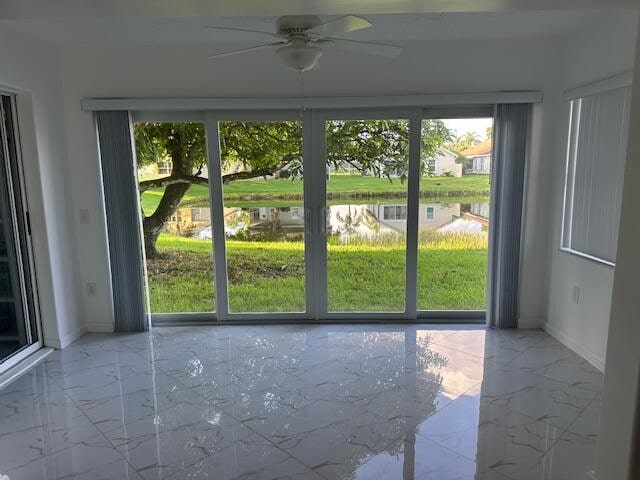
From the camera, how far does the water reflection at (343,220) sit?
3.99 m

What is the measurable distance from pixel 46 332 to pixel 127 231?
1027 mm

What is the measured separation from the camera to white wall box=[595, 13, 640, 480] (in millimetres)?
1678

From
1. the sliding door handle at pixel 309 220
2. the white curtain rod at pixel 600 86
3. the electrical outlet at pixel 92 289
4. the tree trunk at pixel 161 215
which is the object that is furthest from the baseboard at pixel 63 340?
the white curtain rod at pixel 600 86

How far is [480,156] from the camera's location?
3.87 metres

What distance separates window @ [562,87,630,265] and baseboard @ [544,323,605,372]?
2.28 feet

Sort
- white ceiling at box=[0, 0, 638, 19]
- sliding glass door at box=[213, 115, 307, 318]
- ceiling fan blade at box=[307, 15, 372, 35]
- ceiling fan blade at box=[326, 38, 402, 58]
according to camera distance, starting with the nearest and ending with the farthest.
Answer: white ceiling at box=[0, 0, 638, 19], ceiling fan blade at box=[307, 15, 372, 35], ceiling fan blade at box=[326, 38, 402, 58], sliding glass door at box=[213, 115, 307, 318]

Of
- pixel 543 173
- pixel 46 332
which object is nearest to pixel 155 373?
pixel 46 332

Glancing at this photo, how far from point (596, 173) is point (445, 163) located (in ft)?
3.76

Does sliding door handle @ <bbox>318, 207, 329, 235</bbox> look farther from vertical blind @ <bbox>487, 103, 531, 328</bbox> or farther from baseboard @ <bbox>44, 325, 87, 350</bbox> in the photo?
baseboard @ <bbox>44, 325, 87, 350</bbox>

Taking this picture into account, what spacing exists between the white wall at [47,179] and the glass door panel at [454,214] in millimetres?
3051

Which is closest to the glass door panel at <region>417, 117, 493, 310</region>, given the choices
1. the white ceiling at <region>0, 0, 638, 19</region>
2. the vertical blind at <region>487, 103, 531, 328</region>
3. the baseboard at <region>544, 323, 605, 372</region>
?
the vertical blind at <region>487, 103, 531, 328</region>

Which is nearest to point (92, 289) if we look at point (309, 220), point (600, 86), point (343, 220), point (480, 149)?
point (309, 220)

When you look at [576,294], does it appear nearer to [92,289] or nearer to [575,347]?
[575,347]

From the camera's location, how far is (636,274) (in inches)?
66.2
